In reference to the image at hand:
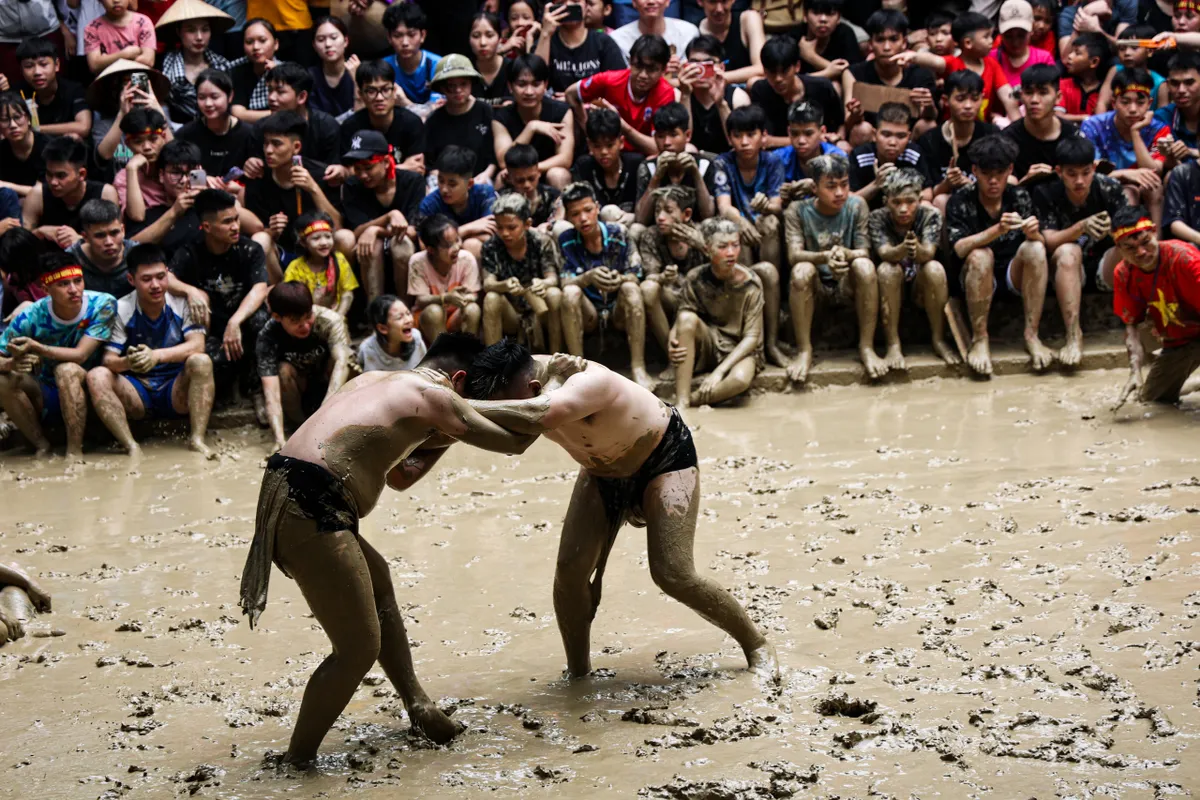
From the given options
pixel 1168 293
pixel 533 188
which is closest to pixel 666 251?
pixel 533 188

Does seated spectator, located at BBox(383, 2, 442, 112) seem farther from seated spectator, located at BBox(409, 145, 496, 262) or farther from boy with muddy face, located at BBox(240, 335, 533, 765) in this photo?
boy with muddy face, located at BBox(240, 335, 533, 765)

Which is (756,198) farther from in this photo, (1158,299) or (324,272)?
(324,272)

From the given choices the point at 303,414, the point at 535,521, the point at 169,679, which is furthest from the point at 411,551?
the point at 303,414

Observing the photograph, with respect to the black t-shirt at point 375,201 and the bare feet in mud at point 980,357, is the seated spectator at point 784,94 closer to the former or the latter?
the bare feet in mud at point 980,357

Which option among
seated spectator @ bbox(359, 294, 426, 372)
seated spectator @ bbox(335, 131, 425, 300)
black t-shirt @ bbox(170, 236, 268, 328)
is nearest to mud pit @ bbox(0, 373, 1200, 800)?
seated spectator @ bbox(359, 294, 426, 372)

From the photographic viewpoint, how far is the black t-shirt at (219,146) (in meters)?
8.75

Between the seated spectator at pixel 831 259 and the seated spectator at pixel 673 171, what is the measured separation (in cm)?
52

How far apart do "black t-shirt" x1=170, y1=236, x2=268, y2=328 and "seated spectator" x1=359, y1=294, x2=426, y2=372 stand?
0.85m

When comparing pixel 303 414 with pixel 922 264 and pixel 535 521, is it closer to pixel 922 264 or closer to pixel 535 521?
pixel 535 521

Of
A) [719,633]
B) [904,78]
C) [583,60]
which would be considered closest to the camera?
[719,633]

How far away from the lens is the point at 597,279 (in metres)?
8.12

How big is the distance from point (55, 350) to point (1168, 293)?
5897 millimetres

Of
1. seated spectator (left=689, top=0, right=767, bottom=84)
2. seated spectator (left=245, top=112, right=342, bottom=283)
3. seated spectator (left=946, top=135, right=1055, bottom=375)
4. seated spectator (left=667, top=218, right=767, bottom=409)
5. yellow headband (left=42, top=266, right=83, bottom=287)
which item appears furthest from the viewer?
seated spectator (left=689, top=0, right=767, bottom=84)

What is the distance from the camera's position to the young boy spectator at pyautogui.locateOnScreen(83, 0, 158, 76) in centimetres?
904
